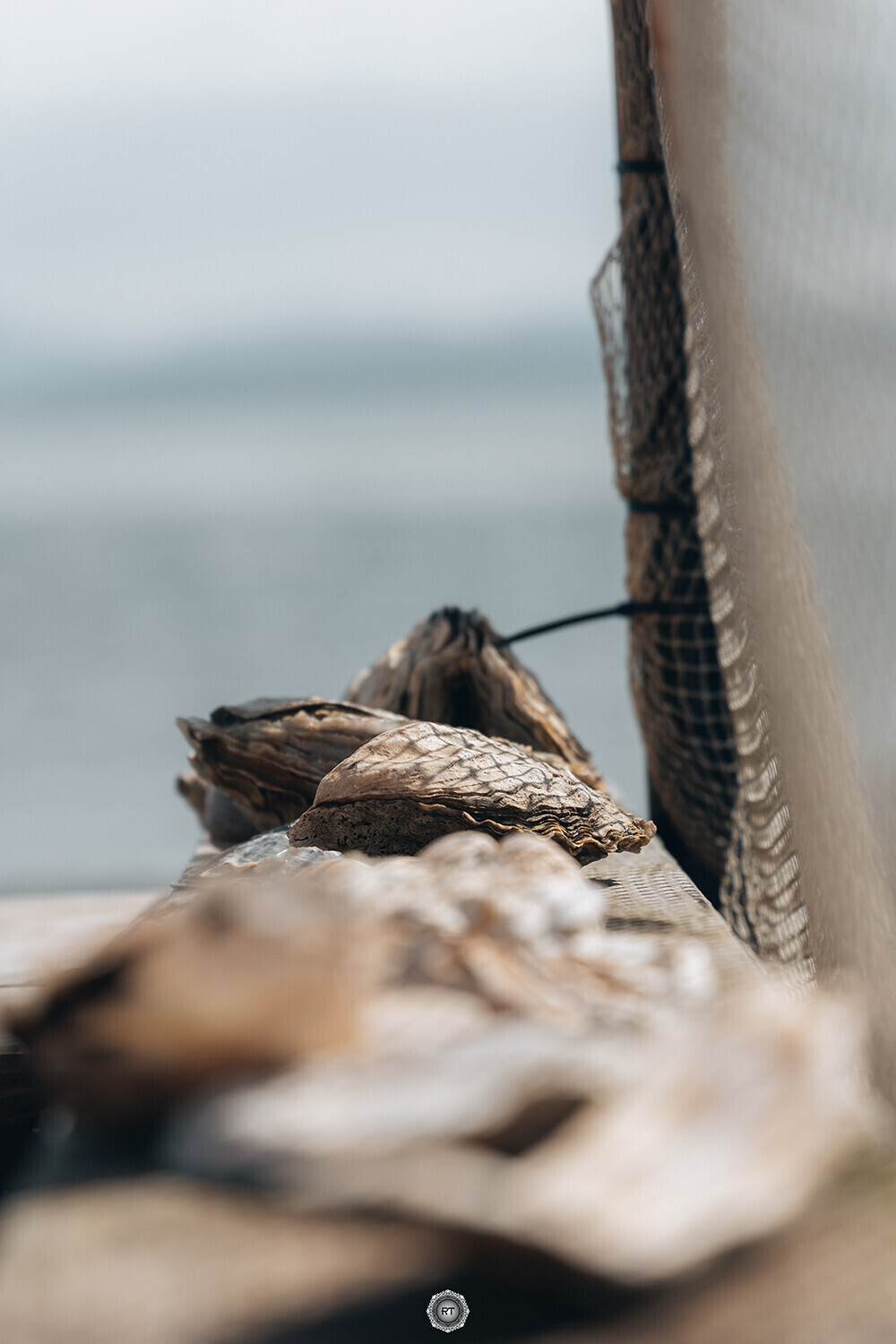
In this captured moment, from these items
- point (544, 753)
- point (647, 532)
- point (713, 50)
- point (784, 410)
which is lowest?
point (544, 753)

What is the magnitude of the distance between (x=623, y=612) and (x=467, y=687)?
377mm

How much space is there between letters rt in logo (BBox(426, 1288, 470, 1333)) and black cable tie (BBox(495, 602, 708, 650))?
136 cm

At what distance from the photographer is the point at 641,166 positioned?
1.75 m

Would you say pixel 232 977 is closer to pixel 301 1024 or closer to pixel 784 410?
pixel 301 1024

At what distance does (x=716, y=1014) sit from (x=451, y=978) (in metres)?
0.12

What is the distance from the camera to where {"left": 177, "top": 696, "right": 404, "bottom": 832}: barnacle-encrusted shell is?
1222mm

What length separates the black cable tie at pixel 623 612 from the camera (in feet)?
5.55

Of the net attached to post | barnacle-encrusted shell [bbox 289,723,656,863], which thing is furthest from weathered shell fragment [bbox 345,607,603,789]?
barnacle-encrusted shell [bbox 289,723,656,863]

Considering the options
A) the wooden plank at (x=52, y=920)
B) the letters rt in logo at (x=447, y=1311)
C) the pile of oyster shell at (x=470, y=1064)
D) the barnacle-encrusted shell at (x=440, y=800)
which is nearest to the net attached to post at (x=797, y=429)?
the barnacle-encrusted shell at (x=440, y=800)

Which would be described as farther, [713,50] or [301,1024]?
[713,50]

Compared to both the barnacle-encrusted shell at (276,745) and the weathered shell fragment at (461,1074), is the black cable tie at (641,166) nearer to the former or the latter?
the barnacle-encrusted shell at (276,745)

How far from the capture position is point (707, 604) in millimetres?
1658

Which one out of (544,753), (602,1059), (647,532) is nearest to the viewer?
(602,1059)

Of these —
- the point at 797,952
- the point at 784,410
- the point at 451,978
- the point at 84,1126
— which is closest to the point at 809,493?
the point at 784,410
